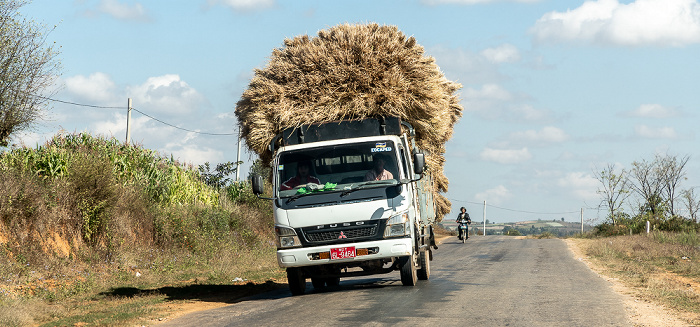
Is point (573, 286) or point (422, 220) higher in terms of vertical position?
point (422, 220)

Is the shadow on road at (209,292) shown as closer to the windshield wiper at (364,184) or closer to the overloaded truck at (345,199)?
the overloaded truck at (345,199)

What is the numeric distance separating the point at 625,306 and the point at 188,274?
33.3 ft

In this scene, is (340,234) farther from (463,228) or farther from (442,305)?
(463,228)

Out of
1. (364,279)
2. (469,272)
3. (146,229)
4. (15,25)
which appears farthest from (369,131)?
(15,25)

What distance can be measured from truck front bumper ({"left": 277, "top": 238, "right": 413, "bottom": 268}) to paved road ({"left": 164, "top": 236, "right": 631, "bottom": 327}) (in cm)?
62

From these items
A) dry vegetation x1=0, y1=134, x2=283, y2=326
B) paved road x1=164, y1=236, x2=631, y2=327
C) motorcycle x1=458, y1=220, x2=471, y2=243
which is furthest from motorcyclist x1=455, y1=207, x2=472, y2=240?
paved road x1=164, y1=236, x2=631, y2=327

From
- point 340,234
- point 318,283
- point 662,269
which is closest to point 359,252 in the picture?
point 340,234

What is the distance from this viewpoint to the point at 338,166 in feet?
36.9

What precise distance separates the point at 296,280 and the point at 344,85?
11.6 feet

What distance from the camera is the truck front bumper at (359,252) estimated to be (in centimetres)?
1048

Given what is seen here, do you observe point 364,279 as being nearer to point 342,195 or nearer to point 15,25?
point 342,195

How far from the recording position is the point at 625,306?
9.59 m

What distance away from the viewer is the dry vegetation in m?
11.6

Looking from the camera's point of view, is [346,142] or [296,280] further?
[296,280]
